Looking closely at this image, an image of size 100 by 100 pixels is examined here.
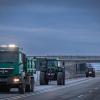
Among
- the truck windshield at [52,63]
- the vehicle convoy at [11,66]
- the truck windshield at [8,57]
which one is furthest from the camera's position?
the truck windshield at [52,63]

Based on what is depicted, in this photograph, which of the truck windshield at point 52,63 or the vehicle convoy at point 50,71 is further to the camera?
the truck windshield at point 52,63

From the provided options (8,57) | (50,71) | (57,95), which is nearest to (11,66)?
(8,57)

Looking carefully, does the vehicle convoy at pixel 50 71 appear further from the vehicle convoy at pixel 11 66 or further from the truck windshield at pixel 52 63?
the vehicle convoy at pixel 11 66

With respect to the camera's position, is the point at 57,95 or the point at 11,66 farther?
the point at 11,66

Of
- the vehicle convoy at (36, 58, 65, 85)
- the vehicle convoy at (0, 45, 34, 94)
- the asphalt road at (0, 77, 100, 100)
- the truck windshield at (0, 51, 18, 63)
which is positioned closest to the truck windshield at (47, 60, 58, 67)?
the vehicle convoy at (36, 58, 65, 85)

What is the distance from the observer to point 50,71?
56.2m

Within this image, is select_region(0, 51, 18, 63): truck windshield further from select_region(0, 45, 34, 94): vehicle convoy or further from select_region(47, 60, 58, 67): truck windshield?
select_region(47, 60, 58, 67): truck windshield

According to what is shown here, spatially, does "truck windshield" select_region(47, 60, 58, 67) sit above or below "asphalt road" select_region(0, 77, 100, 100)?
above

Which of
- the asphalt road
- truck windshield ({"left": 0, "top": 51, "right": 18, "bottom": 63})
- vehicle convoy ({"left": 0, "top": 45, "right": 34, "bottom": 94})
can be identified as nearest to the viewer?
the asphalt road

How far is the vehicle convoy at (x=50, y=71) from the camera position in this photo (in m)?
54.8

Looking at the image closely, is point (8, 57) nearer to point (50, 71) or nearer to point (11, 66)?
point (11, 66)

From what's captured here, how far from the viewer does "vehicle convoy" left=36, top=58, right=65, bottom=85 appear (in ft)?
180

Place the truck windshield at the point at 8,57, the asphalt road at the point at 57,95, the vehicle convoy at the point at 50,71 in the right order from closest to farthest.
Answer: the asphalt road at the point at 57,95 < the truck windshield at the point at 8,57 < the vehicle convoy at the point at 50,71

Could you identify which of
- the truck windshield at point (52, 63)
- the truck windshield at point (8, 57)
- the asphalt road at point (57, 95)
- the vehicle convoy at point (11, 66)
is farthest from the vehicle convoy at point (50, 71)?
the truck windshield at point (8, 57)
